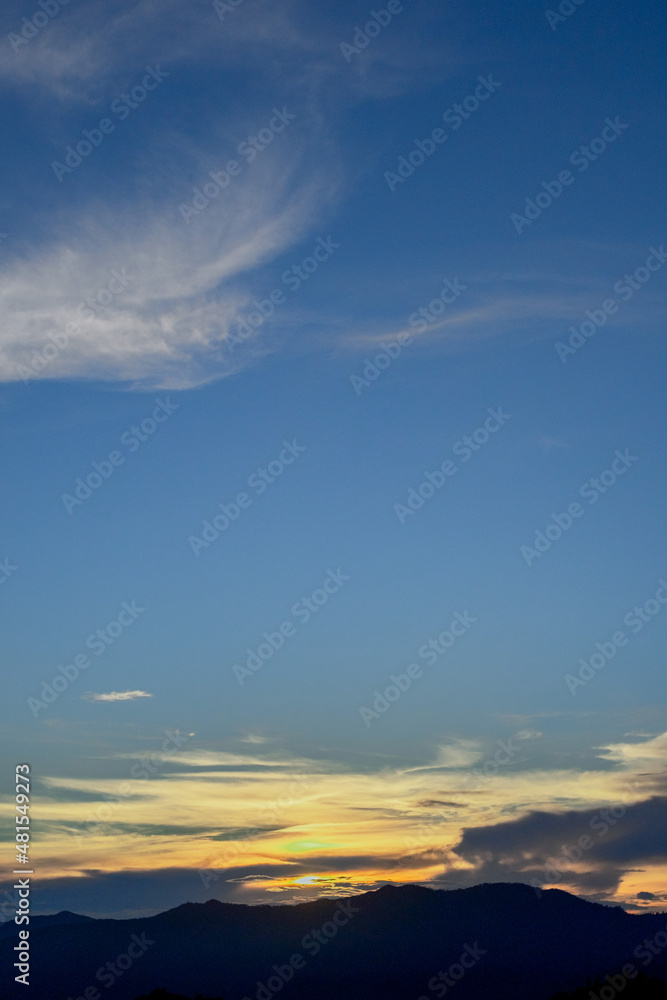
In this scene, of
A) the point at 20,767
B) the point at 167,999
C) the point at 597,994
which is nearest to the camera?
the point at 20,767

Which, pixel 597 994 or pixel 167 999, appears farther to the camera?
pixel 167 999

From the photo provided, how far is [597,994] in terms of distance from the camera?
3760 inches

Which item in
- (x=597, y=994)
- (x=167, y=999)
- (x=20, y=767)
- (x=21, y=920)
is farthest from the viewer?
(x=167, y=999)

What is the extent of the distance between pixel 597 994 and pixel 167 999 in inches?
2210

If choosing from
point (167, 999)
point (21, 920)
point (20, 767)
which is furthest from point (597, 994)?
point (20, 767)

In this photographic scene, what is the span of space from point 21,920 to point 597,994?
6351cm

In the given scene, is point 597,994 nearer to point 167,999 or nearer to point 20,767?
point 167,999

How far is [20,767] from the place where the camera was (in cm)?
5603

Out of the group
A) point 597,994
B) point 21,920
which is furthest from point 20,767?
point 597,994

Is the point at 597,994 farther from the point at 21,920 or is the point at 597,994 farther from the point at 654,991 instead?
the point at 21,920

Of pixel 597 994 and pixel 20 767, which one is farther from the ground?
pixel 20 767

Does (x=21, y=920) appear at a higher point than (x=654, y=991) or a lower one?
higher

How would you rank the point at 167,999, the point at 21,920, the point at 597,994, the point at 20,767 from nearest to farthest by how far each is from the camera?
the point at 20,767 < the point at 21,920 < the point at 597,994 < the point at 167,999

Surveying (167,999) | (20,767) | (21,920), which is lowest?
(167,999)
